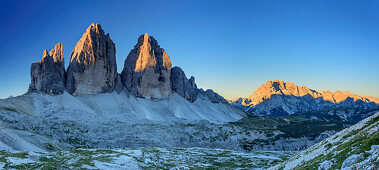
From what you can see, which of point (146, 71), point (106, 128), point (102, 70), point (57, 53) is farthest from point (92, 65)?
point (106, 128)

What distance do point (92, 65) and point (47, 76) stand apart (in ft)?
81.4

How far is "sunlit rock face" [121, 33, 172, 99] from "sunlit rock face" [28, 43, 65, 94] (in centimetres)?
4424

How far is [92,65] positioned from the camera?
143 m

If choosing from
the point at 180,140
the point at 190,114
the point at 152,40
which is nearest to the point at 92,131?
the point at 180,140

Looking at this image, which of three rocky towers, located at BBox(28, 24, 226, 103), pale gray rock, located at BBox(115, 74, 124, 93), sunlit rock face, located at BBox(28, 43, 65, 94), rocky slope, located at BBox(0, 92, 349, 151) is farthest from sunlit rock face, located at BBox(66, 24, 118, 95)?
rocky slope, located at BBox(0, 92, 349, 151)

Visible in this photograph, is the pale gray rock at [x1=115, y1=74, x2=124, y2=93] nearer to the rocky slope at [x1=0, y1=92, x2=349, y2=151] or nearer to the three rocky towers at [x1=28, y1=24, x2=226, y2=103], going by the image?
the three rocky towers at [x1=28, y1=24, x2=226, y2=103]

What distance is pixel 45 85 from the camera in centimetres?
12744

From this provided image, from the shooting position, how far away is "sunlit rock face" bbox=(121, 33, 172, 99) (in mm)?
165375

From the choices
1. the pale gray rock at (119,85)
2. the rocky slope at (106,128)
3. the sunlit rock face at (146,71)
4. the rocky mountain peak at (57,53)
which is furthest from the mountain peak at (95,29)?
the rocky slope at (106,128)

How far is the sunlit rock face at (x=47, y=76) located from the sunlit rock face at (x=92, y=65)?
542cm

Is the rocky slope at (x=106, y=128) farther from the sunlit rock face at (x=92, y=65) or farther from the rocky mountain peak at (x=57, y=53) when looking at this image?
the rocky mountain peak at (x=57, y=53)

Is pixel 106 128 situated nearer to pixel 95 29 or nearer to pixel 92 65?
pixel 92 65

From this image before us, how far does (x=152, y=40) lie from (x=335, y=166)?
598 ft

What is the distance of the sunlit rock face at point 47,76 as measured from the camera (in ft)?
418
